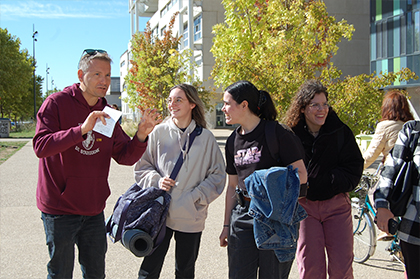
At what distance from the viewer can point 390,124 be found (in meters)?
4.96

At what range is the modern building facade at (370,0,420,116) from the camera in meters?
25.0

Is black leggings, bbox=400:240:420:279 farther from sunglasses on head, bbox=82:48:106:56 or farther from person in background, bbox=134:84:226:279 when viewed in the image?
sunglasses on head, bbox=82:48:106:56

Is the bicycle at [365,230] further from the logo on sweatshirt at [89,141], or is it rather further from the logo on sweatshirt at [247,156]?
the logo on sweatshirt at [89,141]

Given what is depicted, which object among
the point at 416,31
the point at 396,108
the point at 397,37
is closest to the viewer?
the point at 396,108

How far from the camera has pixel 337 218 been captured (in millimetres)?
3350

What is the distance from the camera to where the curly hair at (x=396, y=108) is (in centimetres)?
502

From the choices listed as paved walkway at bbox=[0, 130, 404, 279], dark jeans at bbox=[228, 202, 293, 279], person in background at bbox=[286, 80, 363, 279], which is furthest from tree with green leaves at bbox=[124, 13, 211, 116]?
dark jeans at bbox=[228, 202, 293, 279]

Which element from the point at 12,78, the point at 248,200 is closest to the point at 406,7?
the point at 248,200

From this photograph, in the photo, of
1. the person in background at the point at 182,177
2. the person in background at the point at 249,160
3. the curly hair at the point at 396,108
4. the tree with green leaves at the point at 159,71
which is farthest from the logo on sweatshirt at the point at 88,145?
the tree with green leaves at the point at 159,71

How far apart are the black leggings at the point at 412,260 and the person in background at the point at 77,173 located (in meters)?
2.07

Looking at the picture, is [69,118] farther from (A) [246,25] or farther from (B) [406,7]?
(B) [406,7]

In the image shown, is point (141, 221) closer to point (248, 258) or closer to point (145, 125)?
point (145, 125)

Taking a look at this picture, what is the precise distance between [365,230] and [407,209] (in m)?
2.34

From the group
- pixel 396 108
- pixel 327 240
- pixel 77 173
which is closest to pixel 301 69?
pixel 396 108
